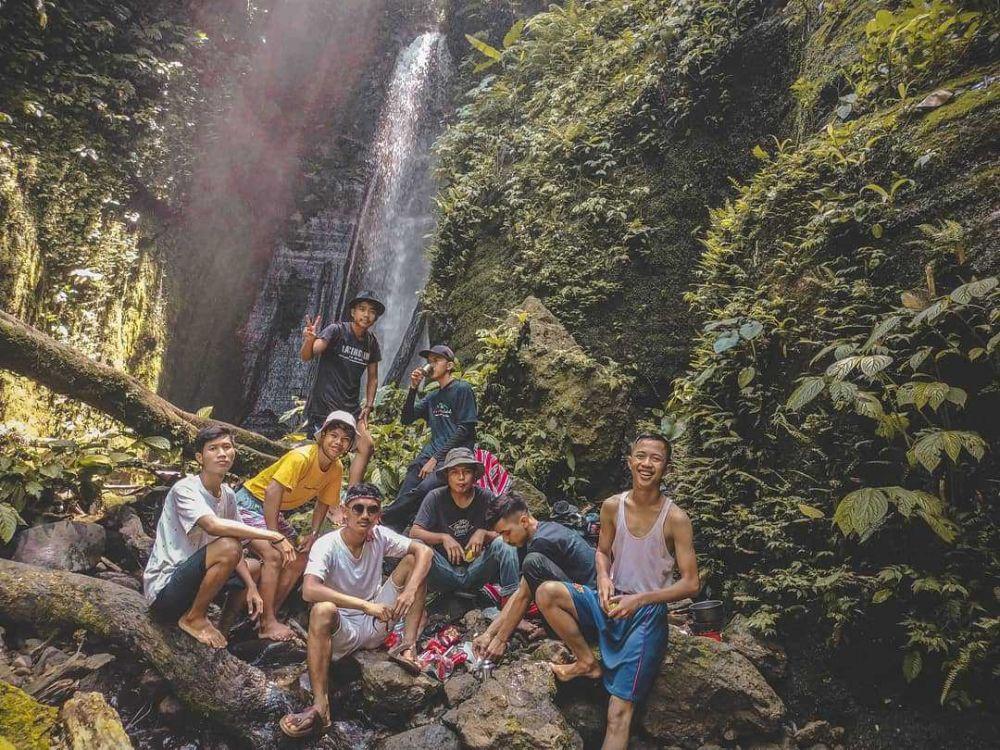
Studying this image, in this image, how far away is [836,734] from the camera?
12.8 feet

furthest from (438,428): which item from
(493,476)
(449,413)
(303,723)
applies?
(303,723)

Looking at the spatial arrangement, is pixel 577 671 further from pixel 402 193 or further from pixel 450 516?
pixel 402 193

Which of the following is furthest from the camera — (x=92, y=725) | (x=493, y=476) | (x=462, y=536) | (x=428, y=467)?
(x=493, y=476)

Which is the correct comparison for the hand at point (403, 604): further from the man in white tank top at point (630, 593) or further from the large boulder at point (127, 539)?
the large boulder at point (127, 539)

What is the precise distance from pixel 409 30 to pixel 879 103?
55.7 feet

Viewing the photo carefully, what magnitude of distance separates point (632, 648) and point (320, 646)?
7.04ft

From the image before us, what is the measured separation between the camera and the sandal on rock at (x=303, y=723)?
147 inches

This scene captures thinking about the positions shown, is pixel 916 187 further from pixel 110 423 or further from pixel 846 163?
pixel 110 423

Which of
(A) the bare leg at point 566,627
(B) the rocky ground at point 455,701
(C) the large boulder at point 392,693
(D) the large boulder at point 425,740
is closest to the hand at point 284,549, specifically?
(B) the rocky ground at point 455,701

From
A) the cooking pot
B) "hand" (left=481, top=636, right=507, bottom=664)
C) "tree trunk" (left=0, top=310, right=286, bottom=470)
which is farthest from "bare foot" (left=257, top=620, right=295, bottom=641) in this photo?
the cooking pot

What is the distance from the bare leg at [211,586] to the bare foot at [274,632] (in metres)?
0.58

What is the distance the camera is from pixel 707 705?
3.84 m

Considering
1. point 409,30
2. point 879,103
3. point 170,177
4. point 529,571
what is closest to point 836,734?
point 529,571

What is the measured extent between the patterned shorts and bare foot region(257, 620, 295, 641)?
761mm
